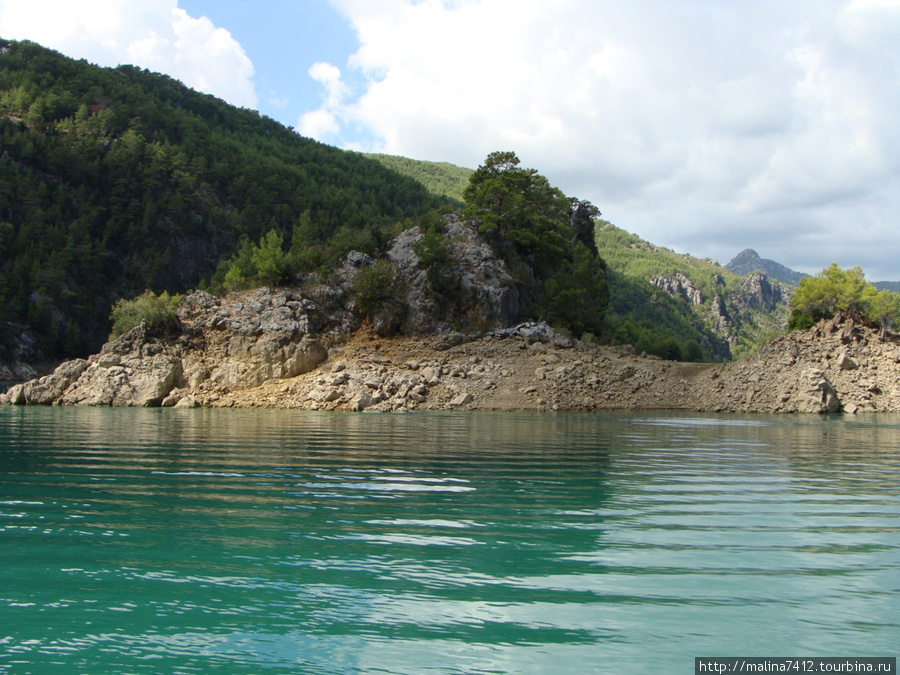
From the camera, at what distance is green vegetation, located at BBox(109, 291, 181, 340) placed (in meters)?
37.1

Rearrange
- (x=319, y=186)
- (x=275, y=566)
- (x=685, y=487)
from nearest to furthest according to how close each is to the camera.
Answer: (x=275, y=566), (x=685, y=487), (x=319, y=186)

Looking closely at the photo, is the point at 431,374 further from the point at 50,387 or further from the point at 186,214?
the point at 186,214

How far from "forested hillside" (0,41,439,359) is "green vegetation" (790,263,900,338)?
4545 centimetres

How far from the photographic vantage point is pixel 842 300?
39.8 metres

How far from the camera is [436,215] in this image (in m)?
49.4

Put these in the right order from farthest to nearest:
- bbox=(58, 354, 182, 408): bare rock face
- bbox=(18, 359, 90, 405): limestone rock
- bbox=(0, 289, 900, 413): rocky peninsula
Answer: bbox=(18, 359, 90, 405): limestone rock
bbox=(58, 354, 182, 408): bare rock face
bbox=(0, 289, 900, 413): rocky peninsula

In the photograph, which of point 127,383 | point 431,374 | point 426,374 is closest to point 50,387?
point 127,383

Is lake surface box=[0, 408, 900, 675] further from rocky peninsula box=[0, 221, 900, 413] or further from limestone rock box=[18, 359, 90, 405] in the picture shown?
limestone rock box=[18, 359, 90, 405]

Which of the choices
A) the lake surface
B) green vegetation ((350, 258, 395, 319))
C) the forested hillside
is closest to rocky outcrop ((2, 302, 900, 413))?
green vegetation ((350, 258, 395, 319))

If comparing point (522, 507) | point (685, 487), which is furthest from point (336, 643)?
point (685, 487)

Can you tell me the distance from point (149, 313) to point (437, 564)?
1419 inches

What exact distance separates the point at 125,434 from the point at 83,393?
18420 mm

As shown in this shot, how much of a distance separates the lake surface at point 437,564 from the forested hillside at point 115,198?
58.7 meters

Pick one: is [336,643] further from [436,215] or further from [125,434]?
[436,215]
